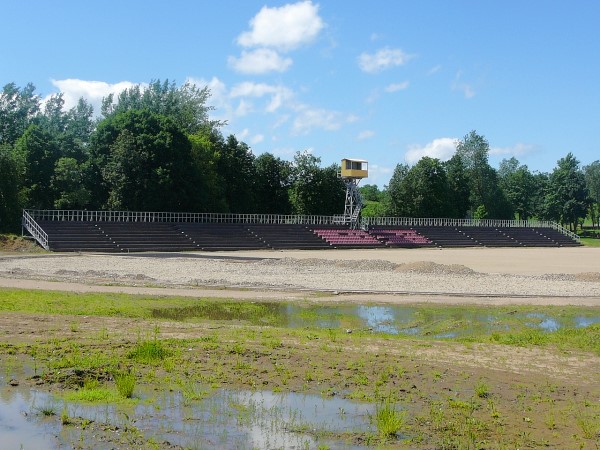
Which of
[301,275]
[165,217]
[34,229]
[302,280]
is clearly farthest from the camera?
[165,217]

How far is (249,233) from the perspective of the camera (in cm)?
6481

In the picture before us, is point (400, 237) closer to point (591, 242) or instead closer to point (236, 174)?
point (236, 174)

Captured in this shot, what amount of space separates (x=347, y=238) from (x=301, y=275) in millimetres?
36658

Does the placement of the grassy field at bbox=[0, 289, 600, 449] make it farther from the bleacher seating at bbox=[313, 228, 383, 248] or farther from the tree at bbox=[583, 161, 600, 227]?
the tree at bbox=[583, 161, 600, 227]

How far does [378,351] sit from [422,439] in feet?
16.8

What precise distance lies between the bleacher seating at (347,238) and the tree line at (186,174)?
13302 mm

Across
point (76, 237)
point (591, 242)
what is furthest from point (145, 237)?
point (591, 242)

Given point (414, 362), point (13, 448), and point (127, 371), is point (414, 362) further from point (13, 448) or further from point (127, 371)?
point (13, 448)

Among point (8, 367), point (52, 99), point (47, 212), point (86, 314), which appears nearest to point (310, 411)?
point (8, 367)

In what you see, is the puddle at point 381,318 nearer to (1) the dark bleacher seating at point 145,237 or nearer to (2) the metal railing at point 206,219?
(1) the dark bleacher seating at point 145,237

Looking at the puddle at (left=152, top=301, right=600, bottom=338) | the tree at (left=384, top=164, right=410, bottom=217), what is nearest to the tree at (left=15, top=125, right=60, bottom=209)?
the puddle at (left=152, top=301, right=600, bottom=338)

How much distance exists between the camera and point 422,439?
802 cm

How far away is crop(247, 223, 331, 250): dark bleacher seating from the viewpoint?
209 feet

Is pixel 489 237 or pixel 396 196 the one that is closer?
pixel 489 237
